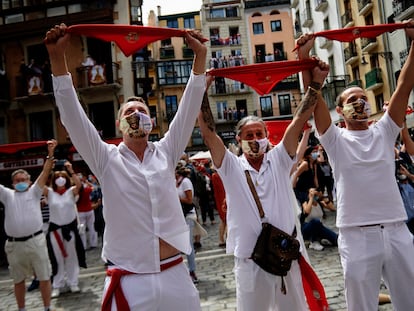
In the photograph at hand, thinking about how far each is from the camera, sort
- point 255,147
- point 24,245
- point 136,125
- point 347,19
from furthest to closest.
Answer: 1. point 347,19
2. point 24,245
3. point 255,147
4. point 136,125

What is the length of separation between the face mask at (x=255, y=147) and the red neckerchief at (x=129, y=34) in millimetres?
1104

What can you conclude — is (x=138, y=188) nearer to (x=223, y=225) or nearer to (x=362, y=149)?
(x=362, y=149)

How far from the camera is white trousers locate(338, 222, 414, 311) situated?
3.24m

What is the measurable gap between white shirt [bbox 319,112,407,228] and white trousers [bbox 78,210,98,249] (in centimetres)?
873

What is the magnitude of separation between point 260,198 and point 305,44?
50.5 inches

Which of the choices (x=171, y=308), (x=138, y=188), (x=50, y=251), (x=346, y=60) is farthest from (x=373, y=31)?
(x=346, y=60)

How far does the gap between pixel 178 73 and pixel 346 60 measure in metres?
19.3

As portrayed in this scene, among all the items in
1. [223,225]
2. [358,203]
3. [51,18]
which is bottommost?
[223,225]

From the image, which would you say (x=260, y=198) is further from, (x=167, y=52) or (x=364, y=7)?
(x=167, y=52)

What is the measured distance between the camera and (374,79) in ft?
87.5

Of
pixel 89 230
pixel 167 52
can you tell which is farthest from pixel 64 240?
pixel 167 52

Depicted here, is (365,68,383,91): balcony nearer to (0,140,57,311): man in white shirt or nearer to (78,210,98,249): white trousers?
(78,210,98,249): white trousers

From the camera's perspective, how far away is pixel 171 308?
2.56m

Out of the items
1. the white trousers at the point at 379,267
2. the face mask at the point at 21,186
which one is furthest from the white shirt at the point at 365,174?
the face mask at the point at 21,186
